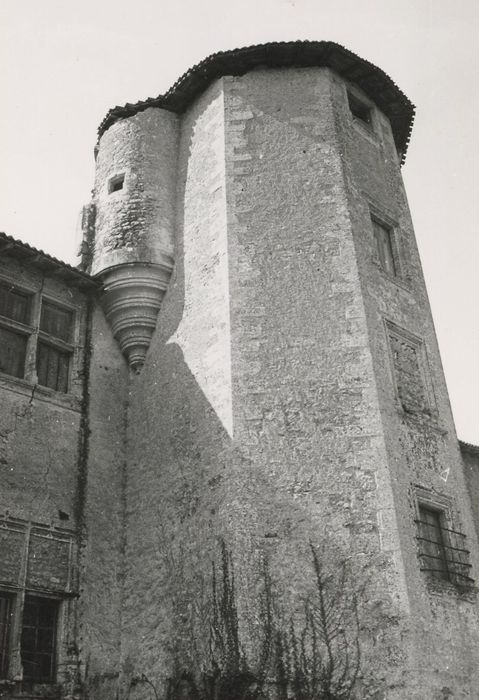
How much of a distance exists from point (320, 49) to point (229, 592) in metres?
9.51

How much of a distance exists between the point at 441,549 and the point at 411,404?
2.13 m

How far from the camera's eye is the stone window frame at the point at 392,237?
1270 cm

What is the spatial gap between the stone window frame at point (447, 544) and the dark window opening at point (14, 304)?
6425 mm

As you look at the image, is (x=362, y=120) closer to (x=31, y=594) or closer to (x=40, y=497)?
(x=40, y=497)

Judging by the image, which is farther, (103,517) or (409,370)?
(409,370)

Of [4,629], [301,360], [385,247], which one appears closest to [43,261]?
[301,360]

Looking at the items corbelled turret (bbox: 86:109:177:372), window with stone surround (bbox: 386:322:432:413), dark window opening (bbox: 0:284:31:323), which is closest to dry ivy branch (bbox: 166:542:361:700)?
window with stone surround (bbox: 386:322:432:413)

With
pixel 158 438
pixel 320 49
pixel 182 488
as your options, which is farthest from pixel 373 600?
pixel 320 49

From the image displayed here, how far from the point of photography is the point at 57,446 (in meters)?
11.3

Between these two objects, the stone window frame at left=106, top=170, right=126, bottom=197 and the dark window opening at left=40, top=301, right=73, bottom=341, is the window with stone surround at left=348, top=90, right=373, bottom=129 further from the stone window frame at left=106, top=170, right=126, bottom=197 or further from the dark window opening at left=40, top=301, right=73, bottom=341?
the dark window opening at left=40, top=301, right=73, bottom=341

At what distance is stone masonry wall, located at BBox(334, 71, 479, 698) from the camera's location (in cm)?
942

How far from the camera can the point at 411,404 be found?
37.6 ft

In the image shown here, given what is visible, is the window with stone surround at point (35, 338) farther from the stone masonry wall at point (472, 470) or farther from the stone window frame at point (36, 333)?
the stone masonry wall at point (472, 470)

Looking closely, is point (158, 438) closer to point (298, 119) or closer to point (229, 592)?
point (229, 592)
